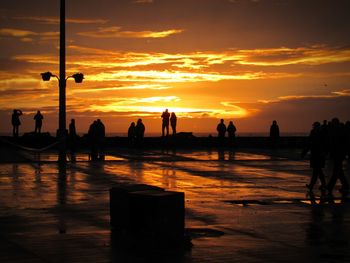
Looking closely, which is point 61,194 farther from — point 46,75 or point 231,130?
point 231,130

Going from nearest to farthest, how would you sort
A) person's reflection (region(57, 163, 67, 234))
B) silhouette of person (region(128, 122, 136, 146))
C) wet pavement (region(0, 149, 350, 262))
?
wet pavement (region(0, 149, 350, 262)) < person's reflection (region(57, 163, 67, 234)) < silhouette of person (region(128, 122, 136, 146))

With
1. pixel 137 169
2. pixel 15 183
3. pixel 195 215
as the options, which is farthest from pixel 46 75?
pixel 195 215

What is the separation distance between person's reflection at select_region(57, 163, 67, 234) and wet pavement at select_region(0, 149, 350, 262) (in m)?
0.02

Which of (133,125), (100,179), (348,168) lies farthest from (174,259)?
(133,125)

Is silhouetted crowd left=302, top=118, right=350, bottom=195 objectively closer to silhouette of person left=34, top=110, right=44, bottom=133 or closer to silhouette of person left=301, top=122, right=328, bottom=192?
silhouette of person left=301, top=122, right=328, bottom=192

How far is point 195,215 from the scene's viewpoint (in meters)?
14.6

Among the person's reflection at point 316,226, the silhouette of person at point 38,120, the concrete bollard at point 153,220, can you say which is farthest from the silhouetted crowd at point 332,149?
the silhouette of person at point 38,120

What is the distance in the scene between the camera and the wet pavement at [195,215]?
10461mm

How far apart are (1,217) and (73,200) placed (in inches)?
125

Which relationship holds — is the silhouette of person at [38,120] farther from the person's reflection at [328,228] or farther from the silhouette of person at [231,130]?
the person's reflection at [328,228]

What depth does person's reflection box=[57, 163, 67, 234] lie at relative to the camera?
13.0 metres

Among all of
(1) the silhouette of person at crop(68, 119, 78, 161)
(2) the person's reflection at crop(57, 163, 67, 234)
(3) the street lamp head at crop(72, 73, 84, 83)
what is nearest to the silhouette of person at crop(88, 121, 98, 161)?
(1) the silhouette of person at crop(68, 119, 78, 161)

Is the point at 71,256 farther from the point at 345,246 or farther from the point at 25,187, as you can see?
the point at 25,187

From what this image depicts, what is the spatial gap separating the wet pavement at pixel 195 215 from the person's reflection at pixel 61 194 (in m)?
0.02
